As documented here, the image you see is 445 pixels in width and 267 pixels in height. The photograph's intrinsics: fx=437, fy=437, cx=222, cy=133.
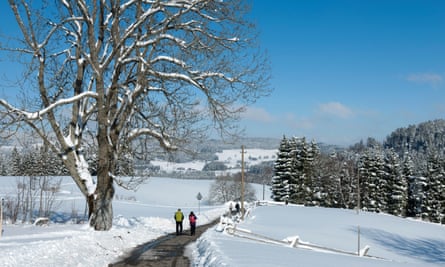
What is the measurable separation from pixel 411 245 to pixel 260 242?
17594 mm

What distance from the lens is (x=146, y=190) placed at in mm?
87062

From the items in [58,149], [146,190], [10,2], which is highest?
[10,2]

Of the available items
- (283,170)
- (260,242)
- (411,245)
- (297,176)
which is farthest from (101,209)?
(297,176)

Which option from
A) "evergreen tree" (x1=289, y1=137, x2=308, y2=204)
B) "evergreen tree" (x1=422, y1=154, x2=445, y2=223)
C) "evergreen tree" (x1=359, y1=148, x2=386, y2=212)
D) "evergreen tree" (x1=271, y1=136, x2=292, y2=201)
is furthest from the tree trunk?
"evergreen tree" (x1=422, y1=154, x2=445, y2=223)

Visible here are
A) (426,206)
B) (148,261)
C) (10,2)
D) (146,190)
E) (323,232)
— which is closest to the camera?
(148,261)

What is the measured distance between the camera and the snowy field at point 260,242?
39.5 feet

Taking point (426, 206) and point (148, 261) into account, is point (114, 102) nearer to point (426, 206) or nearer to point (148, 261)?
point (148, 261)

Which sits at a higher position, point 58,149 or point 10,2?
point 10,2

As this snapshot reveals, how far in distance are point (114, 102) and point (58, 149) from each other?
2.90 m

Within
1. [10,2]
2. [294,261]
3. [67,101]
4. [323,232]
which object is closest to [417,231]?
[323,232]

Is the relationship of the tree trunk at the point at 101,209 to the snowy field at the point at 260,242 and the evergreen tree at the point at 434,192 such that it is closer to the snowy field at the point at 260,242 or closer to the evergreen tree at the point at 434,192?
the snowy field at the point at 260,242

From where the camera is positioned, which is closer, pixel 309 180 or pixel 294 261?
pixel 294 261

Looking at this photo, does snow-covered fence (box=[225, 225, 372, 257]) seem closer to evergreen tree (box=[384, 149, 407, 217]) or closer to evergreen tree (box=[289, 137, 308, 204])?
evergreen tree (box=[289, 137, 308, 204])

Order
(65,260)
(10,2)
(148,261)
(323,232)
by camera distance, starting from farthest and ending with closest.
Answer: (323,232)
(10,2)
(148,261)
(65,260)
